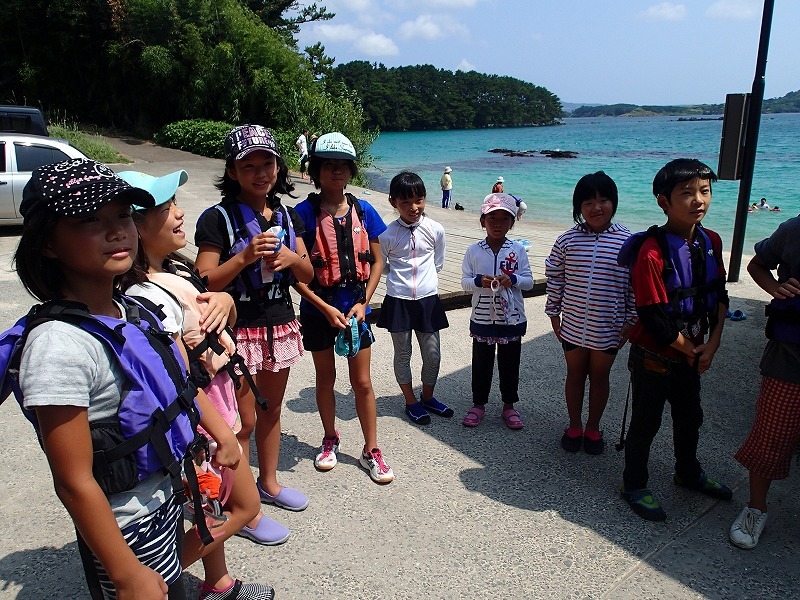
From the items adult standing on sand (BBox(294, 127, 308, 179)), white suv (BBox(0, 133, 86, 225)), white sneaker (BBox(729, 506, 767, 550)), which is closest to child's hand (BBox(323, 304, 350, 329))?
A: white sneaker (BBox(729, 506, 767, 550))

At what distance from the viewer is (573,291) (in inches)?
145

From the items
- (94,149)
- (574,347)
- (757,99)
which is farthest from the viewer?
(94,149)

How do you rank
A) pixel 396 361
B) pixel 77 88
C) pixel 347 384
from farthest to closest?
pixel 77 88, pixel 347 384, pixel 396 361

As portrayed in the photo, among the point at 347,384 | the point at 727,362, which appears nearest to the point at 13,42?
the point at 347,384

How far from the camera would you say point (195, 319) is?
2.32 meters

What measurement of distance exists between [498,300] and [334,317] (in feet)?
4.15

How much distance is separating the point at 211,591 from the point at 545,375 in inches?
129

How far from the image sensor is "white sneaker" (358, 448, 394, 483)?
3.47 m

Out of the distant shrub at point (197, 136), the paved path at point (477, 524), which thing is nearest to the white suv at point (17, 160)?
the paved path at point (477, 524)

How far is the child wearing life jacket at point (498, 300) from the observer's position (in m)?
4.07

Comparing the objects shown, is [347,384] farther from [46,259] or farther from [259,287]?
[46,259]

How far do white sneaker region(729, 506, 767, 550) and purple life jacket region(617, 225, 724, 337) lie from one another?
907 mm

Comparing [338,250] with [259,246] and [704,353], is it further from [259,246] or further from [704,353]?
[704,353]

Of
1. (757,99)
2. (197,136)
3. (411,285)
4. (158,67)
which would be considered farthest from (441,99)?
(411,285)
